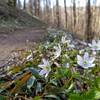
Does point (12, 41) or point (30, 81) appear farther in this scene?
point (12, 41)

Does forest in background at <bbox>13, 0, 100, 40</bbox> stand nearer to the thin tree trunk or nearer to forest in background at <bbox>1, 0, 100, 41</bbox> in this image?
forest in background at <bbox>1, 0, 100, 41</bbox>

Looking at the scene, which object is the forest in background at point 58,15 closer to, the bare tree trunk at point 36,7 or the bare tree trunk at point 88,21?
the bare tree trunk at point 36,7

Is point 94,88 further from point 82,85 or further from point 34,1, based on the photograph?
point 34,1

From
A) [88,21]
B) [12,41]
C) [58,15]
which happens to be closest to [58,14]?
[58,15]

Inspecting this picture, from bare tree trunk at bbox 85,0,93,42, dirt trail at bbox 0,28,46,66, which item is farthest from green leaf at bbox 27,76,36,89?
bare tree trunk at bbox 85,0,93,42

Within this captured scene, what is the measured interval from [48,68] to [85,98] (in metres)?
0.23

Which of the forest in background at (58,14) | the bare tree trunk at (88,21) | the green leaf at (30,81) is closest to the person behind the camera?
the green leaf at (30,81)

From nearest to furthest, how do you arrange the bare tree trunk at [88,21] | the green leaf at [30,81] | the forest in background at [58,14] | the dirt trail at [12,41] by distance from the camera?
the green leaf at [30,81]
the dirt trail at [12,41]
the bare tree trunk at [88,21]
the forest in background at [58,14]

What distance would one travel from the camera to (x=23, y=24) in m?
10.9

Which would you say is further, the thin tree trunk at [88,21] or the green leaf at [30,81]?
the thin tree trunk at [88,21]

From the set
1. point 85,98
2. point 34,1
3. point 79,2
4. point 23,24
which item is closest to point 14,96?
point 85,98

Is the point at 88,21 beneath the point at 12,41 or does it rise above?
above

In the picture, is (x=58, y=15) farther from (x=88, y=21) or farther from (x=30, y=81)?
(x=30, y=81)

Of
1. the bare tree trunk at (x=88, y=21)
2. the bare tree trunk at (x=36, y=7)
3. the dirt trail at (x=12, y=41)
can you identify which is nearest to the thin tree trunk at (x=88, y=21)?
the bare tree trunk at (x=88, y=21)
